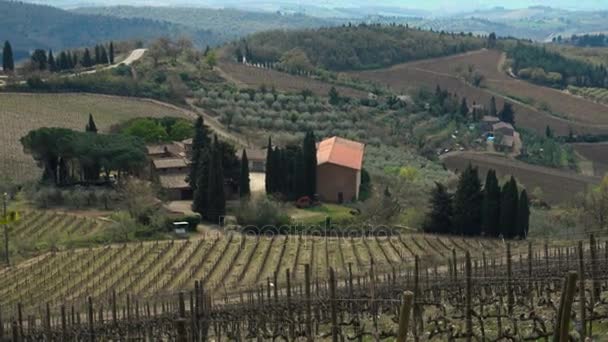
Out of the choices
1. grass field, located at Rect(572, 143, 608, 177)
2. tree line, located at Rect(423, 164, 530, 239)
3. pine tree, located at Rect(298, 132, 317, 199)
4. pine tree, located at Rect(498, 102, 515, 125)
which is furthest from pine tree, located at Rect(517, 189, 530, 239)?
pine tree, located at Rect(498, 102, 515, 125)

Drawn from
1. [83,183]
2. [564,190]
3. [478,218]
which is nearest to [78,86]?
[83,183]

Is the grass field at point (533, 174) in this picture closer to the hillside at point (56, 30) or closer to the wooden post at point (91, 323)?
the wooden post at point (91, 323)

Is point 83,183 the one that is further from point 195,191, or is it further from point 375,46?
point 375,46

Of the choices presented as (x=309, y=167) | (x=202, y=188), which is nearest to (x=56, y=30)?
(x=309, y=167)

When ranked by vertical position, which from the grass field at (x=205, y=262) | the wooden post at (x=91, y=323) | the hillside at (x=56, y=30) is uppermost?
the wooden post at (x=91, y=323)

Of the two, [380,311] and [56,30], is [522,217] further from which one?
[56,30]

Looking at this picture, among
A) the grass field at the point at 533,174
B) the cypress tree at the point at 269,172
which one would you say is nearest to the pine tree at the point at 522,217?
the cypress tree at the point at 269,172

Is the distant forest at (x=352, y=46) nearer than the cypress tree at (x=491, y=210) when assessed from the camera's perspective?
No
